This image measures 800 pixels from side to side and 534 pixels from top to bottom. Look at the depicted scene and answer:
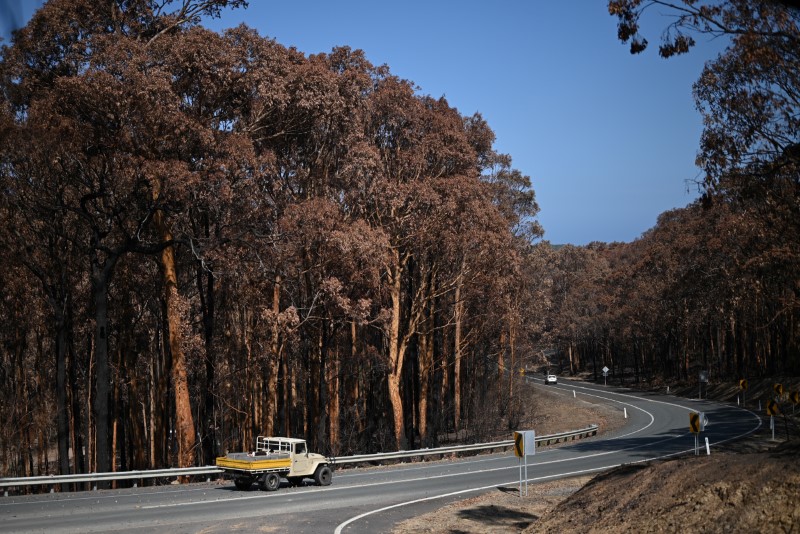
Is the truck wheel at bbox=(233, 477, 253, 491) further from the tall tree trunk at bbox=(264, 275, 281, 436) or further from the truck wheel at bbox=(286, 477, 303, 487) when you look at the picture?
the tall tree trunk at bbox=(264, 275, 281, 436)

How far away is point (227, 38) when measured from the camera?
27.7 metres

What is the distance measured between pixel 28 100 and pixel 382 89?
50.7 ft

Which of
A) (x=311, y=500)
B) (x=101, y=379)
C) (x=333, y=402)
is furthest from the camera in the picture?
(x=333, y=402)

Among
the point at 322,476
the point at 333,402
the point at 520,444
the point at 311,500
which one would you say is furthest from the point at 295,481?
the point at 333,402

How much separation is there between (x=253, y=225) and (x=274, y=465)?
385 inches

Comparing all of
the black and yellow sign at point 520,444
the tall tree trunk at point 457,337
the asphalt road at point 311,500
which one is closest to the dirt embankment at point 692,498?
the asphalt road at point 311,500

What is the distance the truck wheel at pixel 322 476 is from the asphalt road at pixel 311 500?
243mm

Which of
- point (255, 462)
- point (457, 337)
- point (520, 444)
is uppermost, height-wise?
point (457, 337)

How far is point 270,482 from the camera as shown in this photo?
72.9 ft

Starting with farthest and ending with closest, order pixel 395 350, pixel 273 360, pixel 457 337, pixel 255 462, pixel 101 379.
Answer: pixel 457 337 → pixel 395 350 → pixel 273 360 → pixel 101 379 → pixel 255 462

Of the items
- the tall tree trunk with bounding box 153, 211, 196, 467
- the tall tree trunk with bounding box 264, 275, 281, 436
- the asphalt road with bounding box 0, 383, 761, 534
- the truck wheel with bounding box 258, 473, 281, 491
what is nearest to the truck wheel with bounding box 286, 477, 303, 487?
the asphalt road with bounding box 0, 383, 761, 534

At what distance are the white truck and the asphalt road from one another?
38cm

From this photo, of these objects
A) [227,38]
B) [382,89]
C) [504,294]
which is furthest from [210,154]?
[504,294]

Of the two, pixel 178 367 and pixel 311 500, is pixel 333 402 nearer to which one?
pixel 178 367
